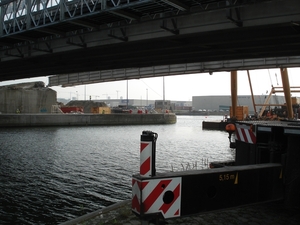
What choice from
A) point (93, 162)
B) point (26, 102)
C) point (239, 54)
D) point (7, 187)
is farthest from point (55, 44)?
point (26, 102)

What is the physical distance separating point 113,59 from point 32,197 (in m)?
10.6

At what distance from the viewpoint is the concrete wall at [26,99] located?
55812 millimetres

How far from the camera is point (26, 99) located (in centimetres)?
5753

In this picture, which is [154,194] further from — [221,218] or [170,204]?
[221,218]

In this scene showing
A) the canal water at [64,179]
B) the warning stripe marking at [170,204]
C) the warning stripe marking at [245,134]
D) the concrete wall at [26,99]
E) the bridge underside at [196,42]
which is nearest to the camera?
the warning stripe marking at [170,204]

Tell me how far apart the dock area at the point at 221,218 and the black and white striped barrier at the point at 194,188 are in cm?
57

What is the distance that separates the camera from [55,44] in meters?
18.0

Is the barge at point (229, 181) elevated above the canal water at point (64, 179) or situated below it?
above

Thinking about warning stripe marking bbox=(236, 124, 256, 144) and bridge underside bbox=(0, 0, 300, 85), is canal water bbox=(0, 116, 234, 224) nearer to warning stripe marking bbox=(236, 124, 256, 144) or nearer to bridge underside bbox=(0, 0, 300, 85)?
warning stripe marking bbox=(236, 124, 256, 144)

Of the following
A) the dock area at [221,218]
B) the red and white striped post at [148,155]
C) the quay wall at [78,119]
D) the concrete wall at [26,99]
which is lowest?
the dock area at [221,218]

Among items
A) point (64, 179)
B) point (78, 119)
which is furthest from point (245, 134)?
point (78, 119)

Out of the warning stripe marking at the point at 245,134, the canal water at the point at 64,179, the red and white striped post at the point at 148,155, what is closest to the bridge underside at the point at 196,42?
the warning stripe marking at the point at 245,134

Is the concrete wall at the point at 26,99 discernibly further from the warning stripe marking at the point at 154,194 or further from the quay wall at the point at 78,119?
the warning stripe marking at the point at 154,194

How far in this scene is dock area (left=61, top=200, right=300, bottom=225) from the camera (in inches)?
251
